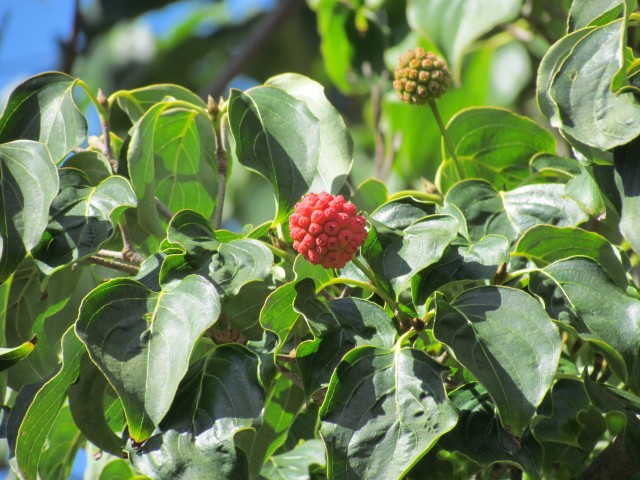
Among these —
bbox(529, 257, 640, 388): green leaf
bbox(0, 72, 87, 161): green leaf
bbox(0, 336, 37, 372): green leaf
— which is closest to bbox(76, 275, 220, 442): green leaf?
bbox(0, 336, 37, 372): green leaf

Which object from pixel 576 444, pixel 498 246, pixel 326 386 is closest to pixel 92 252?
pixel 326 386

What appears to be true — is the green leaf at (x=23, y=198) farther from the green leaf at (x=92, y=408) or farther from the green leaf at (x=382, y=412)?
the green leaf at (x=382, y=412)

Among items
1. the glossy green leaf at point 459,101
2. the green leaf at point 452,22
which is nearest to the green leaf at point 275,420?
the green leaf at point 452,22

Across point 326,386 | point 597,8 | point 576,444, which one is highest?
point 597,8

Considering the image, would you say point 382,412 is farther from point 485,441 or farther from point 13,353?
point 13,353

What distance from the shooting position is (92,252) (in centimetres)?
115

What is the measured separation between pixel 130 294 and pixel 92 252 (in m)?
0.10

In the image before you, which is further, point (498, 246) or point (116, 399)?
point (116, 399)

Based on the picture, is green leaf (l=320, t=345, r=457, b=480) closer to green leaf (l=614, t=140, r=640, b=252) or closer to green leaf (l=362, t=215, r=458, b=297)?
green leaf (l=362, t=215, r=458, b=297)

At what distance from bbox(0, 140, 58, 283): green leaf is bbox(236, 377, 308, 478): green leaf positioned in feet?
1.20

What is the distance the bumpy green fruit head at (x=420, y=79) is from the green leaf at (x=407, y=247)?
395 mm

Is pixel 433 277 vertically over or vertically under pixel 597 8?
under

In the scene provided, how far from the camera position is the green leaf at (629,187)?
1102mm

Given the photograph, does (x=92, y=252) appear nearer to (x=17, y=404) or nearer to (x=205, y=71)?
(x=17, y=404)
